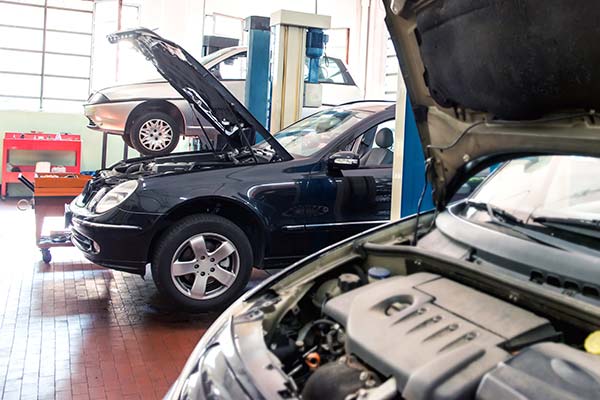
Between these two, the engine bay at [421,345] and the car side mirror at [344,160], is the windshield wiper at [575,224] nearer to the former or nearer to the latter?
the engine bay at [421,345]

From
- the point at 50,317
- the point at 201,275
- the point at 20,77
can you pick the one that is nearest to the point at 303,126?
the point at 201,275

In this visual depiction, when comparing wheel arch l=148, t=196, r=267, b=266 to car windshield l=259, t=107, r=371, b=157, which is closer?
wheel arch l=148, t=196, r=267, b=266

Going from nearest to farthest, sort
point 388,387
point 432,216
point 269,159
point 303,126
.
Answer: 1. point 388,387
2. point 432,216
3. point 269,159
4. point 303,126

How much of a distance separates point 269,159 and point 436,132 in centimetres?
241

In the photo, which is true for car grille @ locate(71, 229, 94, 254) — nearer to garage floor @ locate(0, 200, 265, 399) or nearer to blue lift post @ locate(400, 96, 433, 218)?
garage floor @ locate(0, 200, 265, 399)

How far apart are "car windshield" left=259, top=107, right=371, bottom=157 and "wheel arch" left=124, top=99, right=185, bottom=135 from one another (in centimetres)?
259

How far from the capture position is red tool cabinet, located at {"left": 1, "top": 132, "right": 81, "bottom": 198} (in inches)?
397

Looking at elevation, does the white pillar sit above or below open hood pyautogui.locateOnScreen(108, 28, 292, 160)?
below

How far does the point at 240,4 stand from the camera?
11.1 meters

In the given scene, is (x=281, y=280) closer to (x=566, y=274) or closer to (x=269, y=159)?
(x=566, y=274)

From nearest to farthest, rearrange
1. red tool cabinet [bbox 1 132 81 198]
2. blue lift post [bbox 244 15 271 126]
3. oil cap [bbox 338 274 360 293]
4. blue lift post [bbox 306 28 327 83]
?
1. oil cap [bbox 338 274 360 293]
2. blue lift post [bbox 306 28 327 83]
3. blue lift post [bbox 244 15 271 126]
4. red tool cabinet [bbox 1 132 81 198]

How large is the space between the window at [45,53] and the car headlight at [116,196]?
821 centimetres

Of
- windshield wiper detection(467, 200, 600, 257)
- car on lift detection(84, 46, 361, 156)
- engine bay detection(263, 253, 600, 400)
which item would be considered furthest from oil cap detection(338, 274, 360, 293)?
car on lift detection(84, 46, 361, 156)

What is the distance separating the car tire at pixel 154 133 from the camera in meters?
7.28
